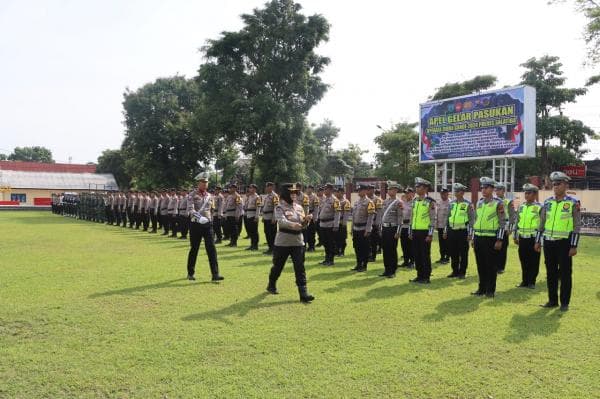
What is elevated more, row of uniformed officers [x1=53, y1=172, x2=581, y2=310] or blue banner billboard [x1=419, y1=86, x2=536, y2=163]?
blue banner billboard [x1=419, y1=86, x2=536, y2=163]

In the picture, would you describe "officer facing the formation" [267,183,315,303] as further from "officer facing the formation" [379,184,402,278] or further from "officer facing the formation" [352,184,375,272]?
"officer facing the formation" [352,184,375,272]

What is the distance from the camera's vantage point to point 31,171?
69.5 m

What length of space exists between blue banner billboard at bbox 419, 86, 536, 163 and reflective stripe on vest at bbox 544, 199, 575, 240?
12.8 metres

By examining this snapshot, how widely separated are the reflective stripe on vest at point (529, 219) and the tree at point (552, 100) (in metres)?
28.2

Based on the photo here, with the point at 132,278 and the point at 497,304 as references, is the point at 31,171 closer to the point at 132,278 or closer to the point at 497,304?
the point at 132,278

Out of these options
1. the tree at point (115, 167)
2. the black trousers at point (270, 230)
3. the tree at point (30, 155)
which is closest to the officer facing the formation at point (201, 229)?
the black trousers at point (270, 230)

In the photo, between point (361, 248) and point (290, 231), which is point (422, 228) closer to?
point (361, 248)

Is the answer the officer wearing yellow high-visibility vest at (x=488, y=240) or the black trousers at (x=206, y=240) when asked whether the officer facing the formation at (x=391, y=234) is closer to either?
the officer wearing yellow high-visibility vest at (x=488, y=240)

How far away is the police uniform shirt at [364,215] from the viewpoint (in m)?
10.3

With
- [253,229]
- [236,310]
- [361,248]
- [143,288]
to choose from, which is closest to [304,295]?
[236,310]

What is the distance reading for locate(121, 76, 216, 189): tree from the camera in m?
41.9

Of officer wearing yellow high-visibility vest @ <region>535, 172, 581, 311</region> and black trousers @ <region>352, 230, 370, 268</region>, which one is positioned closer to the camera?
officer wearing yellow high-visibility vest @ <region>535, 172, 581, 311</region>

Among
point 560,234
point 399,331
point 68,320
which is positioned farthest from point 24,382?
point 560,234

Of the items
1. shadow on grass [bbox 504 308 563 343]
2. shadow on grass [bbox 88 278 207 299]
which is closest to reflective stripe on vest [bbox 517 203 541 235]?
shadow on grass [bbox 504 308 563 343]
